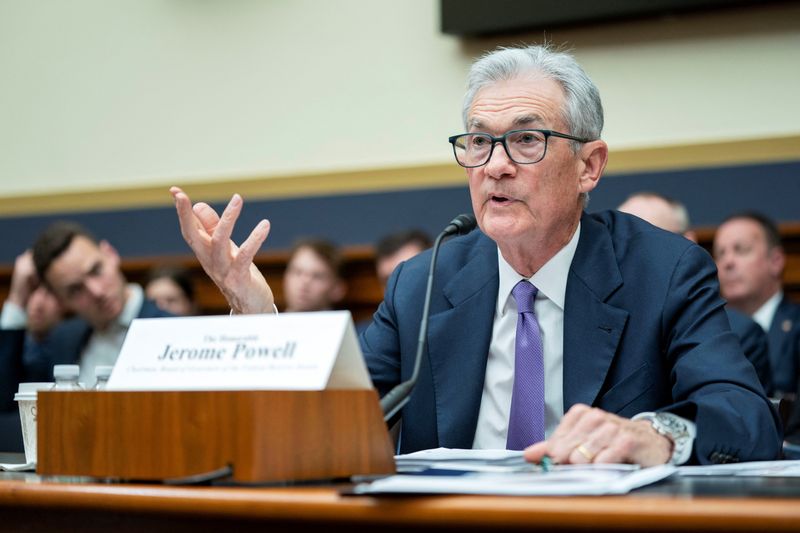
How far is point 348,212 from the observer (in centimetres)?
510

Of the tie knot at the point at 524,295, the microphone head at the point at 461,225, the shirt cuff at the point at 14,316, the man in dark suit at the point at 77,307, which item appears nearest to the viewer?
the microphone head at the point at 461,225

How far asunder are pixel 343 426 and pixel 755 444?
2.33 feet

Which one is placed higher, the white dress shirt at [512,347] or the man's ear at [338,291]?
the white dress shirt at [512,347]

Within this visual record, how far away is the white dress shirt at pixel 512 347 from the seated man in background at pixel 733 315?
1.35m

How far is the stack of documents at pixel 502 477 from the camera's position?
3.49 ft

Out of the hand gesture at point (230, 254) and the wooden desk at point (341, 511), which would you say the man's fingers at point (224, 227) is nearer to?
the hand gesture at point (230, 254)

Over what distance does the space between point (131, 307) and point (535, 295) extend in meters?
3.03

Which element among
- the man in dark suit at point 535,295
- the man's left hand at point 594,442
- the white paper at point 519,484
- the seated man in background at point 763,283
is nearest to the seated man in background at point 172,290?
the seated man in background at point 763,283

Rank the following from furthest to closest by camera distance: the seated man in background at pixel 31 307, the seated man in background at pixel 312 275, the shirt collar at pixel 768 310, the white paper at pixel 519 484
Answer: the seated man in background at pixel 31 307
the seated man in background at pixel 312 275
the shirt collar at pixel 768 310
the white paper at pixel 519 484

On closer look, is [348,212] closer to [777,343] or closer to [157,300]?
[157,300]

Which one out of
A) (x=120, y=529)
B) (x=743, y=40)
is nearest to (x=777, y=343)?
(x=743, y=40)

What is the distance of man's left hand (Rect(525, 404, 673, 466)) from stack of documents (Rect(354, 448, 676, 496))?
0.03 m

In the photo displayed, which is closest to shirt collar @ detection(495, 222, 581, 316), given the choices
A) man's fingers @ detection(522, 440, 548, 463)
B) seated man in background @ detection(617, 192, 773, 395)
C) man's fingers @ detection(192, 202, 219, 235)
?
man's fingers @ detection(192, 202, 219, 235)

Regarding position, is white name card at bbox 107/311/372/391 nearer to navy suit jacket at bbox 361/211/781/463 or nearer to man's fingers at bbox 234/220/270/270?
man's fingers at bbox 234/220/270/270
